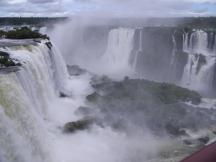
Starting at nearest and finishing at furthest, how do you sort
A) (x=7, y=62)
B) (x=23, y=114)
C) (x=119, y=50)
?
1. (x=23, y=114)
2. (x=7, y=62)
3. (x=119, y=50)

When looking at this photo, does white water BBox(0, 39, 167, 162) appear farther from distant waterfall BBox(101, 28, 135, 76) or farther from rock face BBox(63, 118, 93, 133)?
distant waterfall BBox(101, 28, 135, 76)

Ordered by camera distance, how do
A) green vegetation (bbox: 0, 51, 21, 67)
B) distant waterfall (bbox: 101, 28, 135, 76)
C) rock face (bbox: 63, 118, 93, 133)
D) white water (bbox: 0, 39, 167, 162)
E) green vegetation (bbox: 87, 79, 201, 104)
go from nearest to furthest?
white water (bbox: 0, 39, 167, 162)
green vegetation (bbox: 0, 51, 21, 67)
rock face (bbox: 63, 118, 93, 133)
green vegetation (bbox: 87, 79, 201, 104)
distant waterfall (bbox: 101, 28, 135, 76)

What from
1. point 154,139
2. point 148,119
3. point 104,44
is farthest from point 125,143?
point 104,44

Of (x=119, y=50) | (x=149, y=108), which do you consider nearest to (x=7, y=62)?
(x=149, y=108)

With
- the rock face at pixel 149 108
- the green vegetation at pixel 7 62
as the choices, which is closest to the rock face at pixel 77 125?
the rock face at pixel 149 108

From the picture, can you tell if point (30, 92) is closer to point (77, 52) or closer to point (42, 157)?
point (42, 157)

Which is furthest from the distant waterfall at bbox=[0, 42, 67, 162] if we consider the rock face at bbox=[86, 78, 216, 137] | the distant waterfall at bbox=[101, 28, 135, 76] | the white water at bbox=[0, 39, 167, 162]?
the distant waterfall at bbox=[101, 28, 135, 76]

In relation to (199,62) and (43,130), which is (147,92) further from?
(43,130)

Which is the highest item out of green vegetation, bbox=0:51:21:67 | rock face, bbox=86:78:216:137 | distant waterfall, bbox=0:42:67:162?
green vegetation, bbox=0:51:21:67
